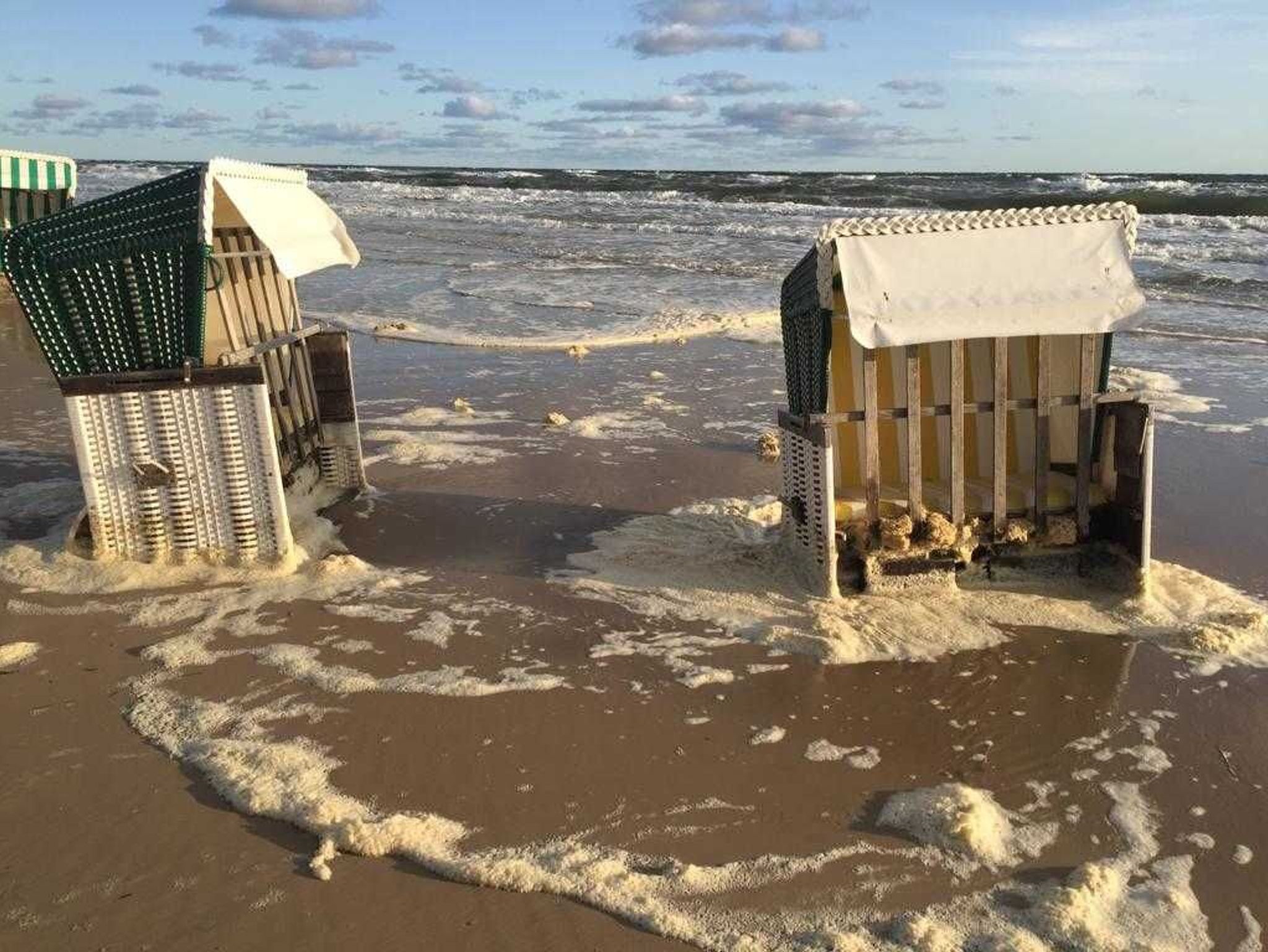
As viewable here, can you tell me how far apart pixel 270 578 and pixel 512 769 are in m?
2.75

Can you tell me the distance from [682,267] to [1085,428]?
63.7ft

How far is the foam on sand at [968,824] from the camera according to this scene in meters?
3.88

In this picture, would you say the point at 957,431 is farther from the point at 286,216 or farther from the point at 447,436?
the point at 447,436

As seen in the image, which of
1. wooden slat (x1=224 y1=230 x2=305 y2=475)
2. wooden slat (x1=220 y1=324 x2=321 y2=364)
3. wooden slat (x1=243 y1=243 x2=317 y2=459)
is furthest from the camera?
wooden slat (x1=243 y1=243 x2=317 y2=459)

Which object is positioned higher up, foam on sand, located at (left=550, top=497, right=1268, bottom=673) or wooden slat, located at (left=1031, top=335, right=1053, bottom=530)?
wooden slat, located at (left=1031, top=335, right=1053, bottom=530)

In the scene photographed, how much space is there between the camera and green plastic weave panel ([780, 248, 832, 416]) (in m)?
5.71

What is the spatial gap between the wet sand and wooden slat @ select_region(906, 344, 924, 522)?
2.95 ft

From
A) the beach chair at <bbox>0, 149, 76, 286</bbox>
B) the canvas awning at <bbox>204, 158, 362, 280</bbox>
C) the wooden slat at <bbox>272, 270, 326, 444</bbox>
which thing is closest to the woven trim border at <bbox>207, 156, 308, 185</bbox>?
the canvas awning at <bbox>204, 158, 362, 280</bbox>

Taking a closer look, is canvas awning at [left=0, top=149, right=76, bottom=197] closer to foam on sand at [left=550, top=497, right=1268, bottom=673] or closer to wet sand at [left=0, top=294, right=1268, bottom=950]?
wet sand at [left=0, top=294, right=1268, bottom=950]

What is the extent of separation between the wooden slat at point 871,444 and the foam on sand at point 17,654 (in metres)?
4.63

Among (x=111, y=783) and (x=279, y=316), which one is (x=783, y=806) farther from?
(x=279, y=316)

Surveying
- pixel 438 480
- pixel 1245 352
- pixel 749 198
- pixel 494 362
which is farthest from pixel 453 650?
pixel 749 198

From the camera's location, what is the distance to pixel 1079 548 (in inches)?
246

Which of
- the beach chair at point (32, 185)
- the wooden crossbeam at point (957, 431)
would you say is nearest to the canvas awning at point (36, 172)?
the beach chair at point (32, 185)
